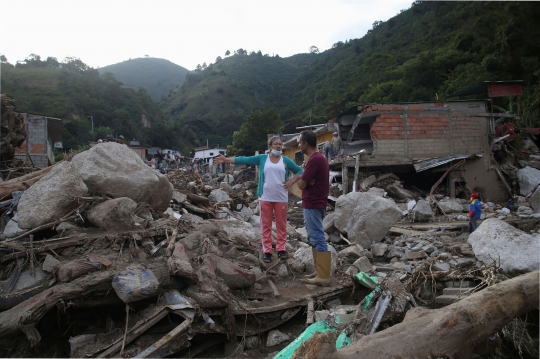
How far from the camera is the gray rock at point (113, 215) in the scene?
4.19 m

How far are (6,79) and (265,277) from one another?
210ft

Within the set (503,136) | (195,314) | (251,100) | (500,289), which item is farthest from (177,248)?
(251,100)

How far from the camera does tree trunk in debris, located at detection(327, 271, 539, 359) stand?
2.16m

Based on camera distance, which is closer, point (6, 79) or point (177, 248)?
point (177, 248)

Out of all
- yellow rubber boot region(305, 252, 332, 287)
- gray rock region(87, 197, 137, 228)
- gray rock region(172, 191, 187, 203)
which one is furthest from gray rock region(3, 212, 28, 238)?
yellow rubber boot region(305, 252, 332, 287)

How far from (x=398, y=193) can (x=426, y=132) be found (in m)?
3.26

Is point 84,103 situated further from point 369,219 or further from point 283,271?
point 283,271

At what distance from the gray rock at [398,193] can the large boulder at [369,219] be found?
5.52 meters

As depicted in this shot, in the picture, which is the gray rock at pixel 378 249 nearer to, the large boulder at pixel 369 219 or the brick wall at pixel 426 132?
the large boulder at pixel 369 219

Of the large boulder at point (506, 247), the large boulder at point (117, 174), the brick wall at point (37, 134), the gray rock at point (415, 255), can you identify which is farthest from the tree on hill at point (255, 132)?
the large boulder at point (506, 247)

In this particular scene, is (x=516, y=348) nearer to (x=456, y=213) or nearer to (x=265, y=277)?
(x=265, y=277)

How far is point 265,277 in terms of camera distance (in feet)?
13.2

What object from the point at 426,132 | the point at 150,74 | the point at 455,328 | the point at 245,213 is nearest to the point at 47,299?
the point at 455,328

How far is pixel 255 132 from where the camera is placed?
41.6m
